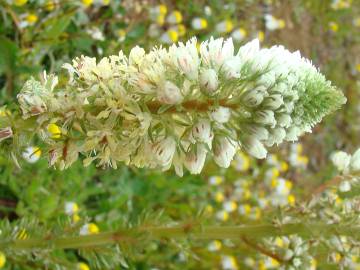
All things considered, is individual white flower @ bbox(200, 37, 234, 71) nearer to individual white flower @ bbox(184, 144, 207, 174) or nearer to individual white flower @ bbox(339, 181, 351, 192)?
individual white flower @ bbox(184, 144, 207, 174)

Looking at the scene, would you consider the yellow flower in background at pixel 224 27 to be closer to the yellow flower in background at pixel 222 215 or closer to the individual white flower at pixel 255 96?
the yellow flower in background at pixel 222 215

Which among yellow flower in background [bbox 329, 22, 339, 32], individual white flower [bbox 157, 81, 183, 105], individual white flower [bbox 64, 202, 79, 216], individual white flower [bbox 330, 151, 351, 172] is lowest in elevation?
yellow flower in background [bbox 329, 22, 339, 32]

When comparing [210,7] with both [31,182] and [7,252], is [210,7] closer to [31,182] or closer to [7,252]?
[31,182]

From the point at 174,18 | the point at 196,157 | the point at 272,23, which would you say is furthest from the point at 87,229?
the point at 272,23

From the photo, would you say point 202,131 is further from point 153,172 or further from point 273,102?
point 153,172

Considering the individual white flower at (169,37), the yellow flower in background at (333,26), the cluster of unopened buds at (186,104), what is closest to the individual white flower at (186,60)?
the cluster of unopened buds at (186,104)

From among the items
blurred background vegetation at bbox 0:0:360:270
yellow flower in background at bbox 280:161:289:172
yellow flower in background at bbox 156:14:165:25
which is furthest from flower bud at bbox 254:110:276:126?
yellow flower in background at bbox 280:161:289:172

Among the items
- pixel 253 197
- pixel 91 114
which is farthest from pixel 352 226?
pixel 253 197
